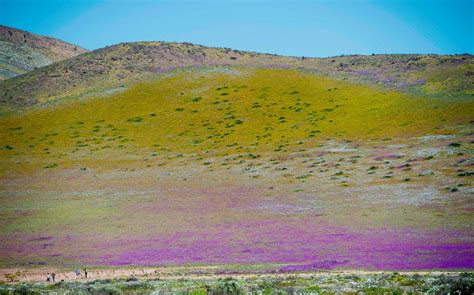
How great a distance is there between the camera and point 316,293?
1825 centimetres

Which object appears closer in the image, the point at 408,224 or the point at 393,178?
the point at 408,224

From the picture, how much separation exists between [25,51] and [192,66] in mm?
88256

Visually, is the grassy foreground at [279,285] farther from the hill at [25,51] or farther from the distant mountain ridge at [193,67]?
the hill at [25,51]

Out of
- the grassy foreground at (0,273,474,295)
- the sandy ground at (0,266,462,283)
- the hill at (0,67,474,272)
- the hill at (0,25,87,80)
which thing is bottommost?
the grassy foreground at (0,273,474,295)

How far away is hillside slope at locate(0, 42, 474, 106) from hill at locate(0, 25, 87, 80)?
4088cm

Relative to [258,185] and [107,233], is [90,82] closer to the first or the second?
[258,185]

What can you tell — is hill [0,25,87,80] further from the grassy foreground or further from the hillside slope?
the grassy foreground

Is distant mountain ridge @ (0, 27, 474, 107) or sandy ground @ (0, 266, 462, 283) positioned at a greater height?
distant mountain ridge @ (0, 27, 474, 107)

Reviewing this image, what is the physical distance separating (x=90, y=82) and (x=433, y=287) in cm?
9382

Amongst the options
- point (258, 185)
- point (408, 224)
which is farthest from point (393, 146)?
point (408, 224)

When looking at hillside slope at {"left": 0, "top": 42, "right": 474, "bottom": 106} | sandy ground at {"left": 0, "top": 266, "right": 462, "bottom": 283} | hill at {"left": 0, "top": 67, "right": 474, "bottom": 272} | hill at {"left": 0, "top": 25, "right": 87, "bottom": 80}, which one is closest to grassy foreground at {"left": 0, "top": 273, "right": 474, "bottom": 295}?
sandy ground at {"left": 0, "top": 266, "right": 462, "bottom": 283}

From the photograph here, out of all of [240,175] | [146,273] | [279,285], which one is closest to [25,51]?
[240,175]

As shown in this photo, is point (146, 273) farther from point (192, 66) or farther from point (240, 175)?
point (192, 66)

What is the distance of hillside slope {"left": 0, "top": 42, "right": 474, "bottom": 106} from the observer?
92.8m
